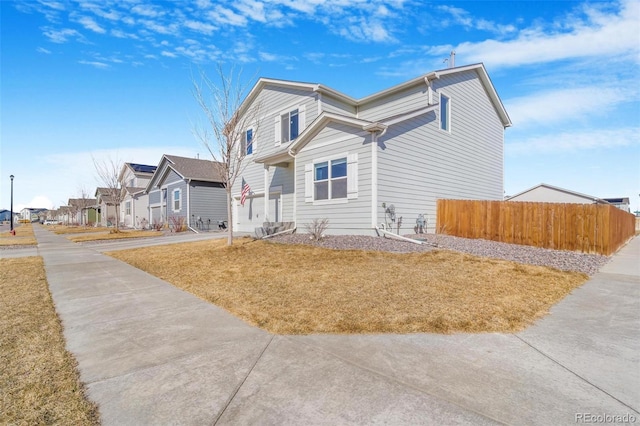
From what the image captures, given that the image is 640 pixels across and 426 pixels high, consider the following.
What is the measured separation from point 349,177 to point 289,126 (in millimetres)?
6494

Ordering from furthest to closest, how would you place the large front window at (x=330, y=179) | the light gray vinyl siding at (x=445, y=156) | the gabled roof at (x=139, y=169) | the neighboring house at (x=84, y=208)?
1. the neighboring house at (x=84, y=208)
2. the gabled roof at (x=139, y=169)
3. the large front window at (x=330, y=179)
4. the light gray vinyl siding at (x=445, y=156)

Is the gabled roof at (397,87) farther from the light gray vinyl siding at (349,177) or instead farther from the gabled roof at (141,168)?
the gabled roof at (141,168)

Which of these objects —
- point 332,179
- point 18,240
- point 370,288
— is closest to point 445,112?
point 332,179

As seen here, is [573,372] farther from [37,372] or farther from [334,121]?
[334,121]

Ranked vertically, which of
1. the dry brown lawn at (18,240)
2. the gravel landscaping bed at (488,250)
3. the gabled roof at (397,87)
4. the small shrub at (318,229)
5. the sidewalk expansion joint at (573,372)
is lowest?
the dry brown lawn at (18,240)

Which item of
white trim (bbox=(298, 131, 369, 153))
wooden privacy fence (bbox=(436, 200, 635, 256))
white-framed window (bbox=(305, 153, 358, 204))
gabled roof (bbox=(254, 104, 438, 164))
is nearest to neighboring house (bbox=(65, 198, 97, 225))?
gabled roof (bbox=(254, 104, 438, 164))

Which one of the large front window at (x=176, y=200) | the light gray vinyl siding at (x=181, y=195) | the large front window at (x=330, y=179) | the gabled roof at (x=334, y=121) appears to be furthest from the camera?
the large front window at (x=176, y=200)

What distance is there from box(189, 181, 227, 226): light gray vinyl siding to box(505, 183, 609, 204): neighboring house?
28.4 metres

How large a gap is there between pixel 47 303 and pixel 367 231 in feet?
28.2

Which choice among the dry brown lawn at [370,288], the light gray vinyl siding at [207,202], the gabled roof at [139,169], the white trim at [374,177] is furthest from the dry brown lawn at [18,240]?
the white trim at [374,177]

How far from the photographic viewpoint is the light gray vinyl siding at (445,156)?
37.8 ft

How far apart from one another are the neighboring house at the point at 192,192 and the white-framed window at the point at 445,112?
15136 mm

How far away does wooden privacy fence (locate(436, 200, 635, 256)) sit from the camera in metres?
10.1

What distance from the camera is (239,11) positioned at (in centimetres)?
982
